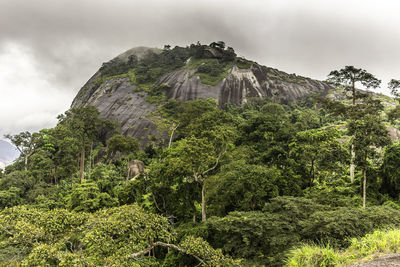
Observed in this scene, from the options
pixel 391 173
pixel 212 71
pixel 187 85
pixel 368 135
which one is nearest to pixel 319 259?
pixel 368 135

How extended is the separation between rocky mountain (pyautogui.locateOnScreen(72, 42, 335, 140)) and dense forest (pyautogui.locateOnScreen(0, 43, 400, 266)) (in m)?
22.5

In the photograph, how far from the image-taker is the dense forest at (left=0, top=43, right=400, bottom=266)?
7.34 metres

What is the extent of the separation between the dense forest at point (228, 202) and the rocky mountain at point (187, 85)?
2251 cm

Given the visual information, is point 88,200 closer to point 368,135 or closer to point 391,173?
point 368,135

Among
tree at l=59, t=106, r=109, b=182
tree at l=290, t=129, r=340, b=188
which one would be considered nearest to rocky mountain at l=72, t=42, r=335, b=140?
tree at l=59, t=106, r=109, b=182

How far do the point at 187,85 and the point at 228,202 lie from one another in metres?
47.1

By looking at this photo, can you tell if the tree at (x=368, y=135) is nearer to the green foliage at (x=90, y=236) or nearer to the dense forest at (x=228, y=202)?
the dense forest at (x=228, y=202)

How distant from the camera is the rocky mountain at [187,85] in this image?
5347 cm

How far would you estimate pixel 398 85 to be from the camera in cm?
2150

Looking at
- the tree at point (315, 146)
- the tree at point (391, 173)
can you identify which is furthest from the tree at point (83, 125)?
the tree at point (391, 173)

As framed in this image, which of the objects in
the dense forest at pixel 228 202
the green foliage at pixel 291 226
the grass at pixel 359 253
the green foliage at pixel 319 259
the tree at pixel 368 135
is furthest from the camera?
the tree at pixel 368 135

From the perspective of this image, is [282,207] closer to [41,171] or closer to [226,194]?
[226,194]

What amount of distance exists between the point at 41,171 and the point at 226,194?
26.1m

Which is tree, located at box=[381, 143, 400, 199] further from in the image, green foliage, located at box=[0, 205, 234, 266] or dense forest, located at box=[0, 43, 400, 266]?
green foliage, located at box=[0, 205, 234, 266]
